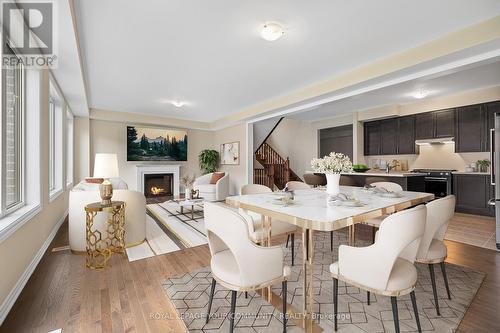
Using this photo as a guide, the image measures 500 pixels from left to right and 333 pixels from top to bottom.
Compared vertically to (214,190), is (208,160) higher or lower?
higher

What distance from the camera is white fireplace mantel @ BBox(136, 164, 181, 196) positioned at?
281 inches

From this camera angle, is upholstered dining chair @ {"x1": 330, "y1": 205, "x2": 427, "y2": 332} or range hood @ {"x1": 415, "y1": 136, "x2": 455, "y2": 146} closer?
upholstered dining chair @ {"x1": 330, "y1": 205, "x2": 427, "y2": 332}

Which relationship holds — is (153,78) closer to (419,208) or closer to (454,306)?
(419,208)

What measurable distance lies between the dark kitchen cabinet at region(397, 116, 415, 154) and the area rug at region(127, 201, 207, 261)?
551 cm

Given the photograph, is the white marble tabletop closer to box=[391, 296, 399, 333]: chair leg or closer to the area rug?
box=[391, 296, 399, 333]: chair leg

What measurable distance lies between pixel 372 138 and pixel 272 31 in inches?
218

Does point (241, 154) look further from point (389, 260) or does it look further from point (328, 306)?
point (389, 260)

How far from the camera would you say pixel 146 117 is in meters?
7.12

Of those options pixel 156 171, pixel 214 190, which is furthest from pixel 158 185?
pixel 214 190

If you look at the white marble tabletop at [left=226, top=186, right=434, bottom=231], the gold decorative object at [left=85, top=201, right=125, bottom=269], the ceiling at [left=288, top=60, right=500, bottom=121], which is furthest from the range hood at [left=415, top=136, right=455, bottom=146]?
the gold decorative object at [left=85, top=201, right=125, bottom=269]

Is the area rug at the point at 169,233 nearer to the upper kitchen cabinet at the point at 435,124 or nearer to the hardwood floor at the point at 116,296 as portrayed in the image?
the hardwood floor at the point at 116,296

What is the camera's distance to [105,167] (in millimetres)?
3410

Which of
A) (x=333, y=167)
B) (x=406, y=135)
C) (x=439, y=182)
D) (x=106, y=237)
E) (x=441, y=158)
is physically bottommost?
(x=106, y=237)

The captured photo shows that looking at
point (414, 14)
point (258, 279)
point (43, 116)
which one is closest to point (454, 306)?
point (258, 279)
